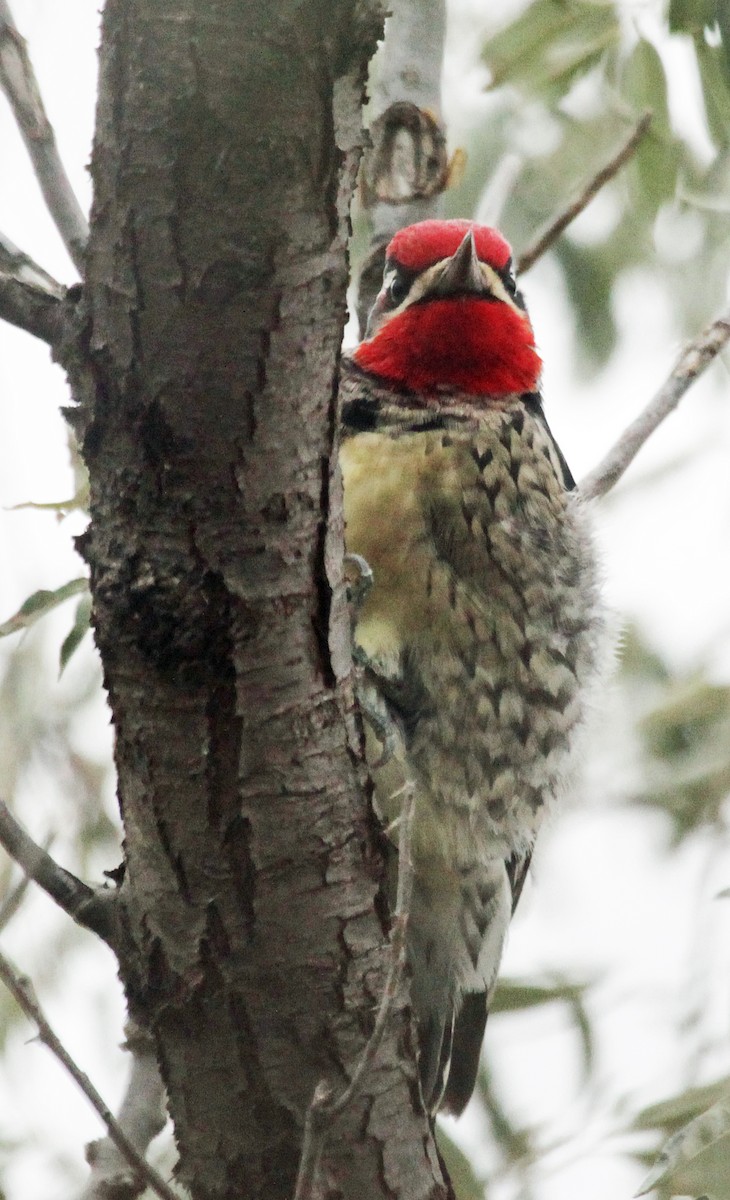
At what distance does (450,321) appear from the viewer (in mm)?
2445

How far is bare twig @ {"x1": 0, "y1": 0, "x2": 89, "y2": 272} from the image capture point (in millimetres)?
1864

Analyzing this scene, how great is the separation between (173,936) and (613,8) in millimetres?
1717

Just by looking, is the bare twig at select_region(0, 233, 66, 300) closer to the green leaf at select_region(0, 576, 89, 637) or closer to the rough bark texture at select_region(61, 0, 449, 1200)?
the rough bark texture at select_region(61, 0, 449, 1200)

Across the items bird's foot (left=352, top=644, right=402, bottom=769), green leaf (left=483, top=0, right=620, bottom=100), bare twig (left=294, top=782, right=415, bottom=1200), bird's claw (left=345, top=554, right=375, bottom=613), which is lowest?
bare twig (left=294, top=782, right=415, bottom=1200)

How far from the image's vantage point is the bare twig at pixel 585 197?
2352 millimetres

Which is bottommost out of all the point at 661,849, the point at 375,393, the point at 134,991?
the point at 134,991

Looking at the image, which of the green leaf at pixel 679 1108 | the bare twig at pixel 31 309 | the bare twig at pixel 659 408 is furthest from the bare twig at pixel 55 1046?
the bare twig at pixel 659 408

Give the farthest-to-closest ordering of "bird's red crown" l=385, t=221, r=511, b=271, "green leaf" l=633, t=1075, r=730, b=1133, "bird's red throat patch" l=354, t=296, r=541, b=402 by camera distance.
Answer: "bird's red crown" l=385, t=221, r=511, b=271, "bird's red throat patch" l=354, t=296, r=541, b=402, "green leaf" l=633, t=1075, r=730, b=1133

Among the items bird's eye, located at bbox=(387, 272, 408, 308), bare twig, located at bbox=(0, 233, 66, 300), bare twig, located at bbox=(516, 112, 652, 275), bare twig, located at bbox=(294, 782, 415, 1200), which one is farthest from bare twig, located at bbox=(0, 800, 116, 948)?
bare twig, located at bbox=(516, 112, 652, 275)

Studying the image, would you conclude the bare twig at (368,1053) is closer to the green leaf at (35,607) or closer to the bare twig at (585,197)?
the green leaf at (35,607)

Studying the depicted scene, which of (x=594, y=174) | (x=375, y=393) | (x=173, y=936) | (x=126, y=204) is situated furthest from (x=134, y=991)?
(x=594, y=174)

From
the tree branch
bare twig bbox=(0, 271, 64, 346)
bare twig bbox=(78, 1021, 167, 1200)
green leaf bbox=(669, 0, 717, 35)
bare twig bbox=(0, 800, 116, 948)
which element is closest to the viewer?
bare twig bbox=(0, 271, 64, 346)

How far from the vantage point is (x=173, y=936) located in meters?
1.44

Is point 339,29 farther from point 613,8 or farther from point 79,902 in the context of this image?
point 613,8
